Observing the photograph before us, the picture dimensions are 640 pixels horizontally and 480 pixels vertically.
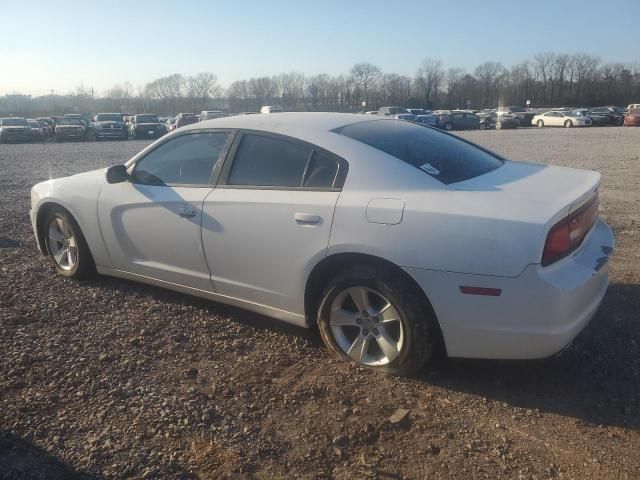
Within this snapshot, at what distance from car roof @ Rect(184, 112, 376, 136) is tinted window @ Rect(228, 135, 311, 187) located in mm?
94

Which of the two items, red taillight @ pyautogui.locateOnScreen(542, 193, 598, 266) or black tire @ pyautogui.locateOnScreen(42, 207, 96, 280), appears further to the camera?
black tire @ pyautogui.locateOnScreen(42, 207, 96, 280)

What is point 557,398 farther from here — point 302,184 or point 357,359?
point 302,184

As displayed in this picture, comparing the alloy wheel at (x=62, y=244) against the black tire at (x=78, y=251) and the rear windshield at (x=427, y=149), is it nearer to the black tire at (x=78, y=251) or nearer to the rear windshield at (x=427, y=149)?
the black tire at (x=78, y=251)

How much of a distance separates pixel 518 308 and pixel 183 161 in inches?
104

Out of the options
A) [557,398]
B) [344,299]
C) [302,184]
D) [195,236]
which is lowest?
[557,398]

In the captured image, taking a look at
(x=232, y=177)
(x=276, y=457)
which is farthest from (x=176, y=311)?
(x=276, y=457)

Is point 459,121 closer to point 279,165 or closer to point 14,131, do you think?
point 14,131

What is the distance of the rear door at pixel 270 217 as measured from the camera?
3.33 metres

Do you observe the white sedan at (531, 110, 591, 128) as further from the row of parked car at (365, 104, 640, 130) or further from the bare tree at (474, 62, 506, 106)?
the bare tree at (474, 62, 506, 106)

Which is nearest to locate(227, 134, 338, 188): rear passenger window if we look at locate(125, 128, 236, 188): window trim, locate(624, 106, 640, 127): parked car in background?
locate(125, 128, 236, 188): window trim

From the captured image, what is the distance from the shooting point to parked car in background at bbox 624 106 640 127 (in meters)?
40.0

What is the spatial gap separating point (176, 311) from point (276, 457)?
199 centimetres

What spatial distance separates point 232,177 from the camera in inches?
150

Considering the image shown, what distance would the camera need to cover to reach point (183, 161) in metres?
4.18
